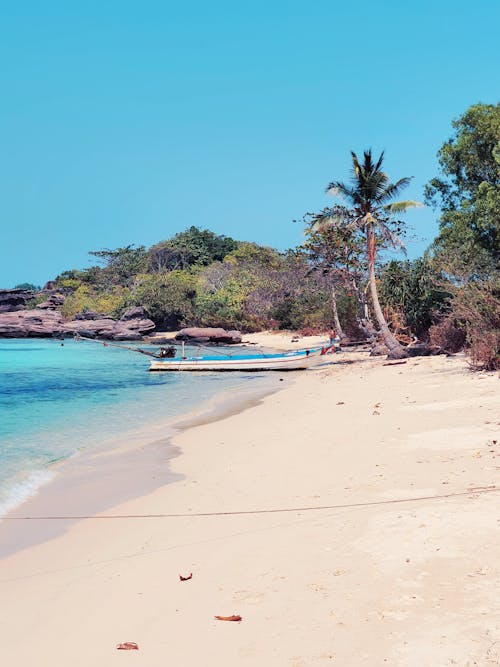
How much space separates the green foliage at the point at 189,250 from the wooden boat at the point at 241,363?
57.5 metres

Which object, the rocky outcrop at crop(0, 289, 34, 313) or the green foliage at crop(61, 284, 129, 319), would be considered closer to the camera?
the green foliage at crop(61, 284, 129, 319)

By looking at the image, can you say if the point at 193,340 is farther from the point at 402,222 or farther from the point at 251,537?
the point at 251,537

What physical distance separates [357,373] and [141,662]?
70.0ft

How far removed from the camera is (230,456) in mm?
11516

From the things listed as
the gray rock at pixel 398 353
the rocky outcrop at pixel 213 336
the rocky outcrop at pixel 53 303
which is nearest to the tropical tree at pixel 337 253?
the gray rock at pixel 398 353

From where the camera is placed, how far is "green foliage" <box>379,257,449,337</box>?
29.4m

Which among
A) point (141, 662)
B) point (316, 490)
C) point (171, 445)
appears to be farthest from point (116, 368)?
point (141, 662)

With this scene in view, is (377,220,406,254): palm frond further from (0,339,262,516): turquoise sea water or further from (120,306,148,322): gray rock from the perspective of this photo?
(120,306,148,322): gray rock

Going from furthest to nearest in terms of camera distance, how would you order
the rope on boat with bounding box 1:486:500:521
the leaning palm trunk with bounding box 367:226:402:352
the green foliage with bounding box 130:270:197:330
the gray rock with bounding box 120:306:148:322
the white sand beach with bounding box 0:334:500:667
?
the green foliage with bounding box 130:270:197:330, the gray rock with bounding box 120:306:148:322, the leaning palm trunk with bounding box 367:226:402:352, the rope on boat with bounding box 1:486:500:521, the white sand beach with bounding box 0:334:500:667

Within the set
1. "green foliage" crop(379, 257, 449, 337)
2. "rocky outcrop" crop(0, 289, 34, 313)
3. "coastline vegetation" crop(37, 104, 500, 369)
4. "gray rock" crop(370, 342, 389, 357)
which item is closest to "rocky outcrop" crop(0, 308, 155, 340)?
"rocky outcrop" crop(0, 289, 34, 313)

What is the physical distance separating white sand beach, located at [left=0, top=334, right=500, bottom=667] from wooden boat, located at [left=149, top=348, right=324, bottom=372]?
68.9 feet

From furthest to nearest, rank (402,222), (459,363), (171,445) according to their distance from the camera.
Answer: (402,222) → (459,363) → (171,445)

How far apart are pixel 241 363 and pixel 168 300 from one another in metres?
39.1

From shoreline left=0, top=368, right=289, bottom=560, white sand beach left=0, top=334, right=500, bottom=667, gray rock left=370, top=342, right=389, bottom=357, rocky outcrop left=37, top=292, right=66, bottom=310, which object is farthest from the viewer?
rocky outcrop left=37, top=292, right=66, bottom=310
